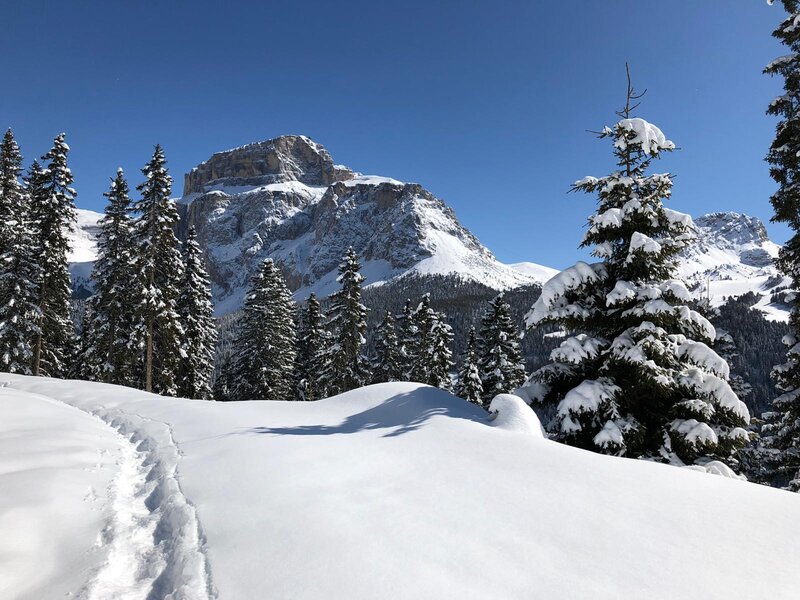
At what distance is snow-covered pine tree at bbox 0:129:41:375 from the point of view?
1006 inches

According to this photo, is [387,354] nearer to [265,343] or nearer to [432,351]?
[432,351]

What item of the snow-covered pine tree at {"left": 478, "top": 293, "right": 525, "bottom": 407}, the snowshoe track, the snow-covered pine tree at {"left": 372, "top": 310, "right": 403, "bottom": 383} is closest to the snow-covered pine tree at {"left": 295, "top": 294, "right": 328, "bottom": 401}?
the snow-covered pine tree at {"left": 372, "top": 310, "right": 403, "bottom": 383}

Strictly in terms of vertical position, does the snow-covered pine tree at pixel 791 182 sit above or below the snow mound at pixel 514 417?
above

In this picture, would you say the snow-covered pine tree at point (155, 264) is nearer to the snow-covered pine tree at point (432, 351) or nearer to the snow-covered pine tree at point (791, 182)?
the snow-covered pine tree at point (432, 351)

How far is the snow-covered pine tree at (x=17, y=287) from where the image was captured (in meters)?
25.5

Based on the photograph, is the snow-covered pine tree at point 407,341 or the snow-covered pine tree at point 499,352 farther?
the snow-covered pine tree at point 407,341

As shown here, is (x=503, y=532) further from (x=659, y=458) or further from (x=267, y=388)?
(x=267, y=388)

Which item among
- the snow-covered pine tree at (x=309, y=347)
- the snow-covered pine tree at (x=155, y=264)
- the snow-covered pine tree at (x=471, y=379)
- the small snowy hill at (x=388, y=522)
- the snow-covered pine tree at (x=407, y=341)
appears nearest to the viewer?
the small snowy hill at (x=388, y=522)

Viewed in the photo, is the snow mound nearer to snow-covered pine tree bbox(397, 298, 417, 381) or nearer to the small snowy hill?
the small snowy hill

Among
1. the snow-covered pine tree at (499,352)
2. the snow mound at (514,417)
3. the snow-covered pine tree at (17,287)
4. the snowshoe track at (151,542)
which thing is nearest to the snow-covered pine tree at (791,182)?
the snow mound at (514,417)

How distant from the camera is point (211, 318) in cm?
3494

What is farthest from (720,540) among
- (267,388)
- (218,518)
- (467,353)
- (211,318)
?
(211,318)

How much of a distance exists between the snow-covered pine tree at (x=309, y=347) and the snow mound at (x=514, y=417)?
3170 centimetres

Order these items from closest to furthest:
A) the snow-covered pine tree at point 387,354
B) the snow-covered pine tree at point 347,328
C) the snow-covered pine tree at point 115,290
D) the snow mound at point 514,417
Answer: the snow mound at point 514,417 → the snow-covered pine tree at point 115,290 → the snow-covered pine tree at point 347,328 → the snow-covered pine tree at point 387,354
